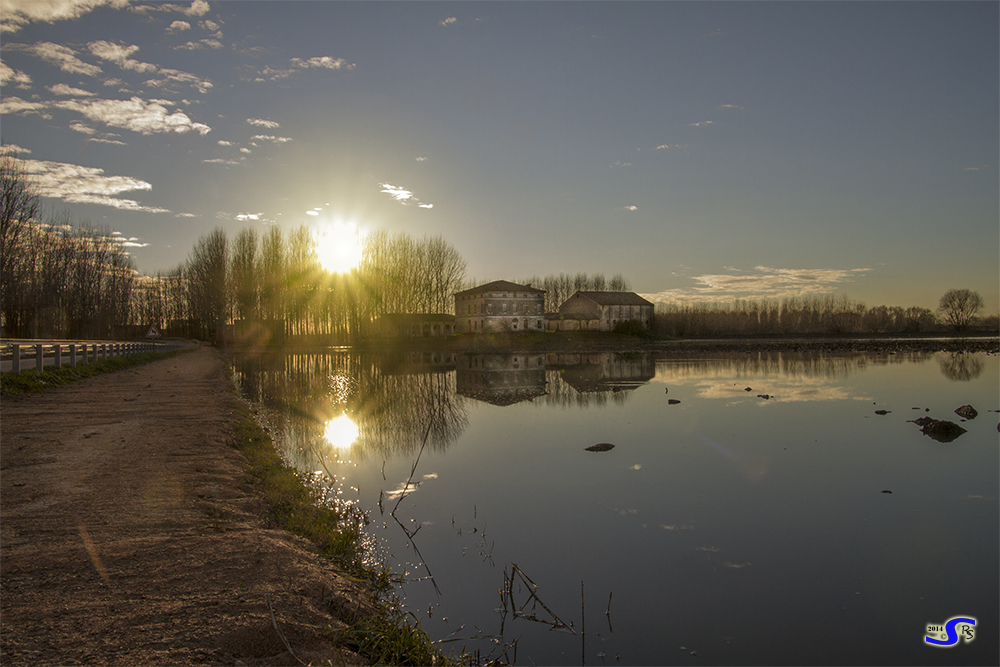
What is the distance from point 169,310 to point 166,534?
108 meters

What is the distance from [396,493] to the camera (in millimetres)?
8023

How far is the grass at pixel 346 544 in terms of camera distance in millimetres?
3877

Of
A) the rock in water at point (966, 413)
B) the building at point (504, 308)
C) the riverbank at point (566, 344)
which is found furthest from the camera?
the building at point (504, 308)

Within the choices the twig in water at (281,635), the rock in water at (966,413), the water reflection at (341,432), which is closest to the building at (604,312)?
the rock in water at (966,413)

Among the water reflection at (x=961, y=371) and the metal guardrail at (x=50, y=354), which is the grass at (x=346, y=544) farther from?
the water reflection at (x=961, y=371)

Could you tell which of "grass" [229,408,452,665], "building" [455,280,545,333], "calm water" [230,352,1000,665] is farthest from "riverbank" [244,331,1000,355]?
"grass" [229,408,452,665]

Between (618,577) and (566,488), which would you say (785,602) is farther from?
(566,488)

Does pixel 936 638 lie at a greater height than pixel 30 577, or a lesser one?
lesser

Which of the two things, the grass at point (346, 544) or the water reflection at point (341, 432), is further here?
the water reflection at point (341, 432)

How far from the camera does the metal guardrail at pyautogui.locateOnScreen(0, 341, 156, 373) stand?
16.3 meters

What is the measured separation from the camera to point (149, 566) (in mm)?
4547

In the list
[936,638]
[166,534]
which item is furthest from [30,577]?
[936,638]

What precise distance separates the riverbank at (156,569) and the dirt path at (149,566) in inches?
0.5

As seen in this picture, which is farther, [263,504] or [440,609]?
[263,504]
